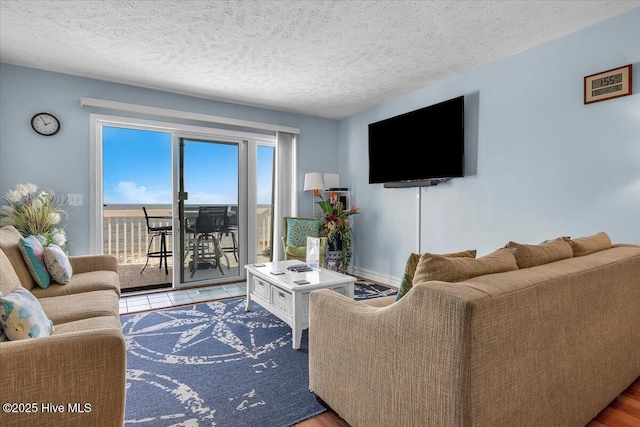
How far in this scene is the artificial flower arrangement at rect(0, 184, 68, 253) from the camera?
3080 mm

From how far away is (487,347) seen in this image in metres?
1.04

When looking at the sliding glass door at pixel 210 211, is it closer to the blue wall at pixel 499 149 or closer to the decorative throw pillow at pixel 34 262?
the blue wall at pixel 499 149

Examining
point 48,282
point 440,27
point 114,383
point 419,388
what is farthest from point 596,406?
point 48,282

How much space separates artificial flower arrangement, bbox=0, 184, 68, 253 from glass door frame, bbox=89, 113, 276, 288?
45 centimetres

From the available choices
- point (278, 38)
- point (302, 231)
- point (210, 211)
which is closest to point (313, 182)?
point (302, 231)

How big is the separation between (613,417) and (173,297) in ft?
12.9

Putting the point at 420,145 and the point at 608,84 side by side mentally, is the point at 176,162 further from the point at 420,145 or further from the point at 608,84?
the point at 608,84

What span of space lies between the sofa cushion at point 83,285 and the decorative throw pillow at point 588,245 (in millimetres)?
3006

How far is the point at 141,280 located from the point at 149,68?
2944 mm

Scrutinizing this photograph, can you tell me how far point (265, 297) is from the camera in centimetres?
300

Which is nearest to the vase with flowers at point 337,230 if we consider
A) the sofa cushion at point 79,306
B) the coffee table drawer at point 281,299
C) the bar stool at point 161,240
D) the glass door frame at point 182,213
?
the glass door frame at point 182,213

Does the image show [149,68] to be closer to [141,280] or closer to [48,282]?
[48,282]

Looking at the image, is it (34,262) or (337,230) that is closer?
(34,262)

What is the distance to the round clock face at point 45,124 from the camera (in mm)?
3346
